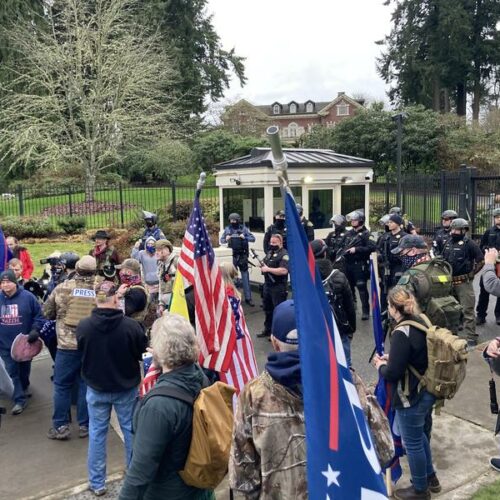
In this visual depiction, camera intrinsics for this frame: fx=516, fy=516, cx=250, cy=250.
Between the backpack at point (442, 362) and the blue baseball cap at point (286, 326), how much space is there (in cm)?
151

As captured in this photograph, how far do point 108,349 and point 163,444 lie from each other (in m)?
1.77

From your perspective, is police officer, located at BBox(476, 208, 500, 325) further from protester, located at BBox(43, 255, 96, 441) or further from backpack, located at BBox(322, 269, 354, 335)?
protester, located at BBox(43, 255, 96, 441)

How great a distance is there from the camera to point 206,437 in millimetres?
2521

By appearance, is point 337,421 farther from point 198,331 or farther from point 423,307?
point 423,307

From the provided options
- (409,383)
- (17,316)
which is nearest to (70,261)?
(17,316)

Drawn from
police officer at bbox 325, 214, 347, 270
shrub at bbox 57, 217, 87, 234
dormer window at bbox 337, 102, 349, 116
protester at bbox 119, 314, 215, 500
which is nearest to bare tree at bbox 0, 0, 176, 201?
shrub at bbox 57, 217, 87, 234

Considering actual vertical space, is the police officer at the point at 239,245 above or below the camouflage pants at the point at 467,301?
above

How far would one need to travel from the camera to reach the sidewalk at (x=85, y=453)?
416 cm

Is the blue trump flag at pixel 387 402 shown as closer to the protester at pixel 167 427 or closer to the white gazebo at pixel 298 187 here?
the protester at pixel 167 427

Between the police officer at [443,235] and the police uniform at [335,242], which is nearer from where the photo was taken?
the police officer at [443,235]

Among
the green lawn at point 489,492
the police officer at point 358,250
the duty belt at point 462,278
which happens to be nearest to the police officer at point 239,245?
the police officer at point 358,250

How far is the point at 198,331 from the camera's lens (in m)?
4.35

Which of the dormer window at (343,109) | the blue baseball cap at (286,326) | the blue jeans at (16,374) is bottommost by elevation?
the blue jeans at (16,374)

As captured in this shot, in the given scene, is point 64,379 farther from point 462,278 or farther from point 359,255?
point 462,278
